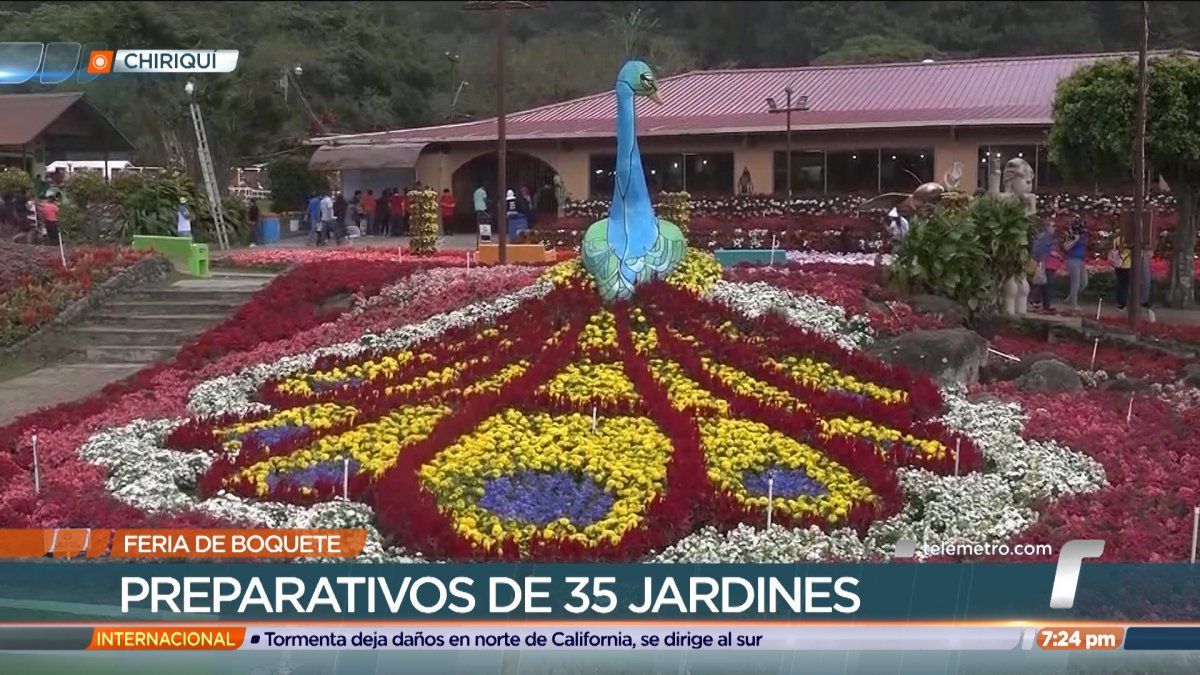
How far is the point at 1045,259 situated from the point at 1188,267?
267 cm

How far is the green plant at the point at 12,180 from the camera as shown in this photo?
18.1 meters

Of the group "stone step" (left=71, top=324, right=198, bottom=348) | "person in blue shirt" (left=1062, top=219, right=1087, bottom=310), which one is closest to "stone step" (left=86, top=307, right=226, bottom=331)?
"stone step" (left=71, top=324, right=198, bottom=348)

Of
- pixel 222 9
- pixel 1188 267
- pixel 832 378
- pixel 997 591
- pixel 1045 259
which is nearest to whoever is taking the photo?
pixel 997 591

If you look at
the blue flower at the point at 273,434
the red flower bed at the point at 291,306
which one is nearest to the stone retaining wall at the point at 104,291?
the red flower bed at the point at 291,306

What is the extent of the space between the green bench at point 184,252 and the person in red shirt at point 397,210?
10168 mm

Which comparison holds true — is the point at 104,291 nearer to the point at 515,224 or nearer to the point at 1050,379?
the point at 1050,379

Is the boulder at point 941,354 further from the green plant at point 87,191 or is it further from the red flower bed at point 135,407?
the green plant at point 87,191

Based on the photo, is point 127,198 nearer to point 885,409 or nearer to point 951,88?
point 885,409

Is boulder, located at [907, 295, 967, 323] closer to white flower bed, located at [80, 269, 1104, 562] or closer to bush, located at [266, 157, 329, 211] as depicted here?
white flower bed, located at [80, 269, 1104, 562]

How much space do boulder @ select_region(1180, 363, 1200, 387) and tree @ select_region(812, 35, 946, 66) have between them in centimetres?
2833

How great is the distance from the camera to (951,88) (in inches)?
1089

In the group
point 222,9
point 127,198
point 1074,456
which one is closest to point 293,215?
point 127,198

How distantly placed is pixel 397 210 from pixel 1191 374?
18.9 meters

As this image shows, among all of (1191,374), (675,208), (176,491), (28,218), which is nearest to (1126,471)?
(1191,374)
